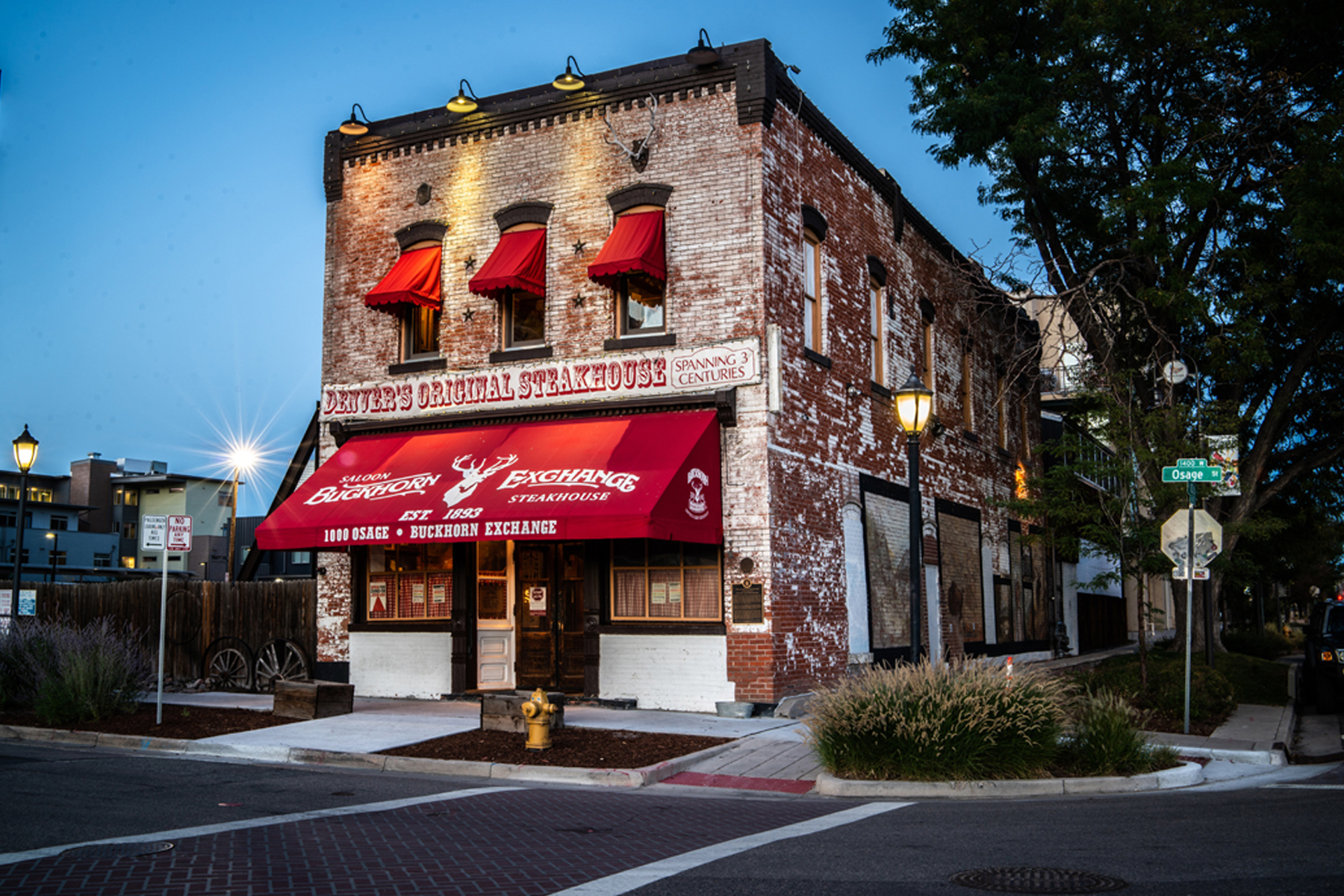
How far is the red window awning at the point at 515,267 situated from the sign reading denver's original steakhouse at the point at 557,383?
1.19m

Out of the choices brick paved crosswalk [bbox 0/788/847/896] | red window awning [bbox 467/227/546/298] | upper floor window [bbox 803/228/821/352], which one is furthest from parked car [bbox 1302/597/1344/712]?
red window awning [bbox 467/227/546/298]

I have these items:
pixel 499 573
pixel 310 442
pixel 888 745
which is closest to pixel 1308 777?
pixel 888 745

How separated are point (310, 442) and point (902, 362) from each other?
35.4ft

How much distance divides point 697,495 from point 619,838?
7.28 metres

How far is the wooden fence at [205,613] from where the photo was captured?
1939cm

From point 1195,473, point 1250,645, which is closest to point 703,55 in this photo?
point 1195,473

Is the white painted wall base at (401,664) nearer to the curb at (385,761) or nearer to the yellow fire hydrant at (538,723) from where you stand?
the curb at (385,761)

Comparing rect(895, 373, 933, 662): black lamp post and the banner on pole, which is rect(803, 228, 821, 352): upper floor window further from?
the banner on pole

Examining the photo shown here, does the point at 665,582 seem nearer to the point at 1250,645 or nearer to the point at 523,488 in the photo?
the point at 523,488

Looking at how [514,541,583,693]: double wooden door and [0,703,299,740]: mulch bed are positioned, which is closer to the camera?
[0,703,299,740]: mulch bed

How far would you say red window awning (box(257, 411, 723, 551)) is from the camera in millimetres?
14266

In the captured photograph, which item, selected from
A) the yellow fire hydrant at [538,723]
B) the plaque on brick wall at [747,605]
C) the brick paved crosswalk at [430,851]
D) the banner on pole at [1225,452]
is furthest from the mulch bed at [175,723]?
the banner on pole at [1225,452]

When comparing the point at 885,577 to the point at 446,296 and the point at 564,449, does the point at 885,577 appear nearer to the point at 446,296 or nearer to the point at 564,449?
the point at 564,449

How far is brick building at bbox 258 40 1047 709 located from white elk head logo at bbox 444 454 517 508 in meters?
0.05
